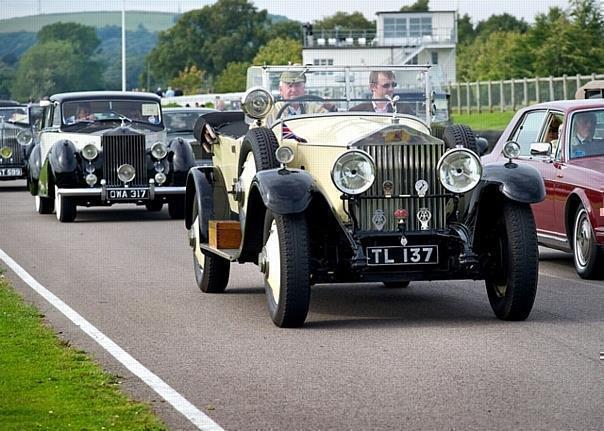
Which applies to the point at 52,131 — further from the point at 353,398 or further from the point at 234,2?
the point at 234,2

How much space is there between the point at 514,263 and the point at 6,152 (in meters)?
22.6

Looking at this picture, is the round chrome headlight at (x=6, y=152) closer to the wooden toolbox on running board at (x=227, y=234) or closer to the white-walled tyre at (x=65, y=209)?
the white-walled tyre at (x=65, y=209)

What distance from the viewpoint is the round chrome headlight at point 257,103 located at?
11.8 m

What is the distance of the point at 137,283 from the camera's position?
523 inches

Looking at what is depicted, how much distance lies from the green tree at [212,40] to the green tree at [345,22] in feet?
32.0

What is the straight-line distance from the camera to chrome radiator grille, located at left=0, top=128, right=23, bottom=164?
31.4m

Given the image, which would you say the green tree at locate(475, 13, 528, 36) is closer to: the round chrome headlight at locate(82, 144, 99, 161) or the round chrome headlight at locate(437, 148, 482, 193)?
the round chrome headlight at locate(82, 144, 99, 161)

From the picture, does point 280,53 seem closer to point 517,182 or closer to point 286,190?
point 517,182

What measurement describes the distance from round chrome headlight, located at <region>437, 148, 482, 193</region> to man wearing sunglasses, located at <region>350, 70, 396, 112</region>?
7.08 feet

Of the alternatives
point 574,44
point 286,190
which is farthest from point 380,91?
point 574,44

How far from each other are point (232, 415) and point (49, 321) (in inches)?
148

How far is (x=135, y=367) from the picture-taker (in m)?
8.82

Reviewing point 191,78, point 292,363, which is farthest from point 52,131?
point 191,78

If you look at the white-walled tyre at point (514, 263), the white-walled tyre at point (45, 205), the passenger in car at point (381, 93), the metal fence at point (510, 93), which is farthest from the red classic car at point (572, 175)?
the metal fence at point (510, 93)
